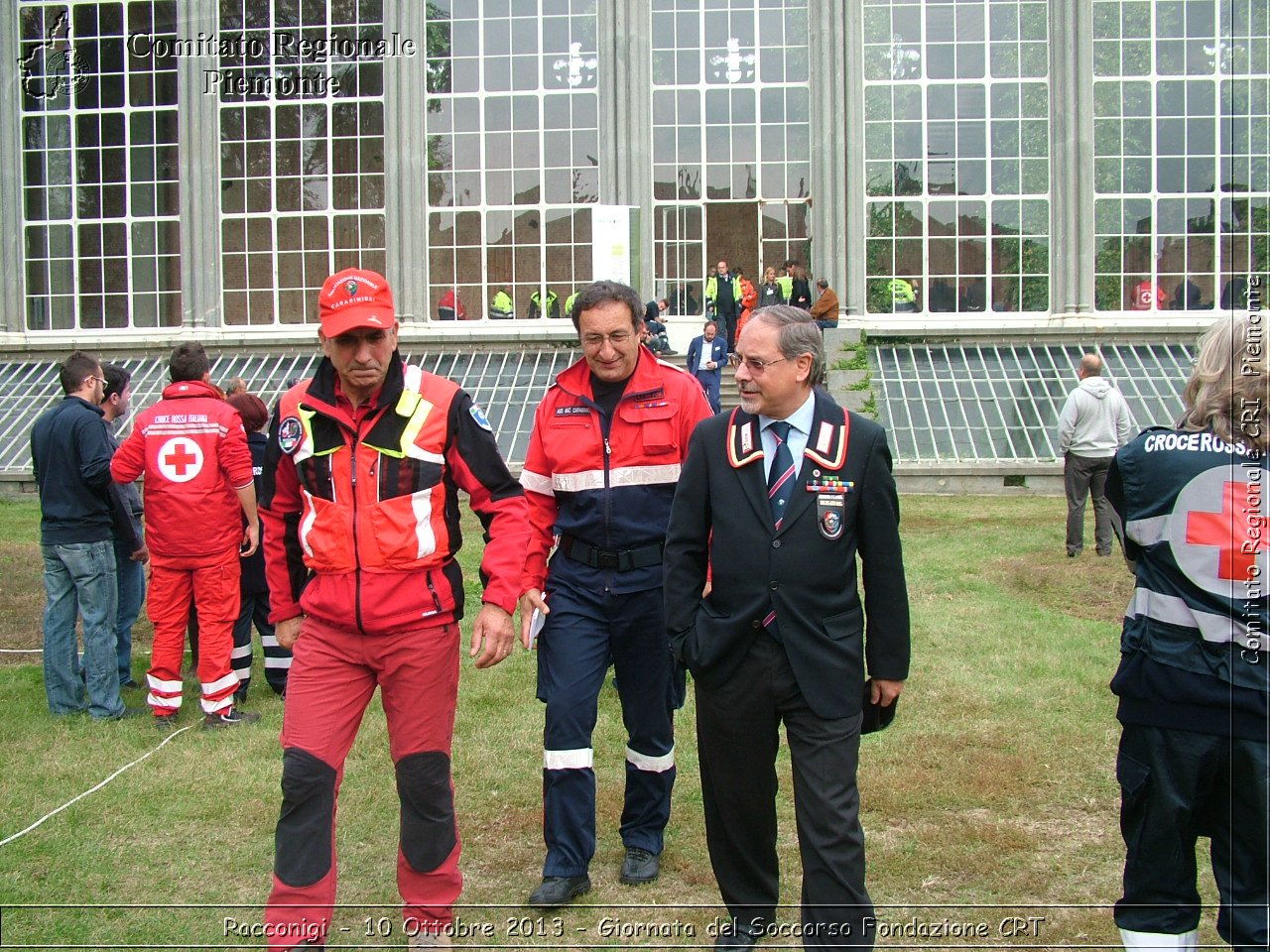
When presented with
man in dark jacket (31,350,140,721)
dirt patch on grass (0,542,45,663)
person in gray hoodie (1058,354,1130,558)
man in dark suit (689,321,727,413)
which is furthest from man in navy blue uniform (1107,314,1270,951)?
man in dark suit (689,321,727,413)

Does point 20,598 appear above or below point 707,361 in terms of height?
below

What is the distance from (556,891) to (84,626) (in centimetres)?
417

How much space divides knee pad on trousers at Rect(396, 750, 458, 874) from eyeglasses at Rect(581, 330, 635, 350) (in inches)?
64.4

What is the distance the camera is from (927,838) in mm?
5031

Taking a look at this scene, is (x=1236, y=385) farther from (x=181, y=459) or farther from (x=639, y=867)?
(x=181, y=459)

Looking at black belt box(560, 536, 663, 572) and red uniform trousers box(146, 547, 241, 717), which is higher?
black belt box(560, 536, 663, 572)

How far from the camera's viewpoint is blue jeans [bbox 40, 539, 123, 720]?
717cm

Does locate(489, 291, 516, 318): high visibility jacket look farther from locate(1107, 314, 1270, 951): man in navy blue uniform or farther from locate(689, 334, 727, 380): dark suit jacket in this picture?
locate(1107, 314, 1270, 951): man in navy blue uniform

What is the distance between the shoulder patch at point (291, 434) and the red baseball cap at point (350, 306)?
1.09 ft

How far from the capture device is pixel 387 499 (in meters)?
4.05

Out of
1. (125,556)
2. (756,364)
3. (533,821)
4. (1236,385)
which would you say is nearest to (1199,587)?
(1236,385)

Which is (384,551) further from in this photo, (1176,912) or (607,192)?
(607,192)

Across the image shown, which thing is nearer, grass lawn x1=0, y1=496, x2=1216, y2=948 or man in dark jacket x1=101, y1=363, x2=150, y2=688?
grass lawn x1=0, y1=496, x2=1216, y2=948

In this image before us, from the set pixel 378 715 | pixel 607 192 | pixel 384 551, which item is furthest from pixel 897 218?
pixel 384 551
